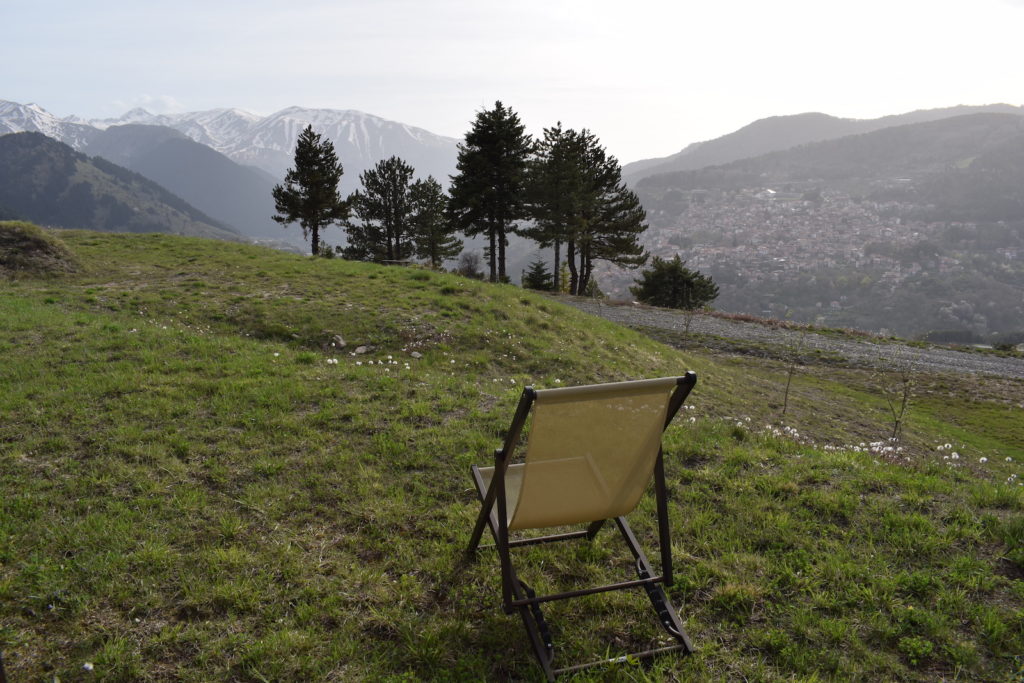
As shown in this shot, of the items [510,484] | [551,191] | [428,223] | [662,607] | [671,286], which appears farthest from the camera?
[428,223]

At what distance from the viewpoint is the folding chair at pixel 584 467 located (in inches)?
118

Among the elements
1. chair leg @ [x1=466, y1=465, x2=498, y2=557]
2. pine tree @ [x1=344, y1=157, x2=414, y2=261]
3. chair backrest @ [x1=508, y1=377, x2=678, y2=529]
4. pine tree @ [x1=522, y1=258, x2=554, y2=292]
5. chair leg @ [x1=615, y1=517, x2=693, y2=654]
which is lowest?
pine tree @ [x1=522, y1=258, x2=554, y2=292]

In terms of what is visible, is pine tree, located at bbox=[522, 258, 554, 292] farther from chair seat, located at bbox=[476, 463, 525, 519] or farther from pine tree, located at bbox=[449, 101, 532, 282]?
chair seat, located at bbox=[476, 463, 525, 519]

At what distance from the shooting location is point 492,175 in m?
36.5

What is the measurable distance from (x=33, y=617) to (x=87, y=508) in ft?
4.48

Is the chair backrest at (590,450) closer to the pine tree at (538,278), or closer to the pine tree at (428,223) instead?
the pine tree at (538,278)

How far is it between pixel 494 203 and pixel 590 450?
35.5 m

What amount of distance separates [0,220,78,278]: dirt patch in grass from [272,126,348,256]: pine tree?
82.9 ft

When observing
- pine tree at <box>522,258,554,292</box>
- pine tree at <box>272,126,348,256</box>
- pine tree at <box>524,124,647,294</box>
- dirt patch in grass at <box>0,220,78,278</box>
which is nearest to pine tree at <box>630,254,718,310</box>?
pine tree at <box>524,124,647,294</box>

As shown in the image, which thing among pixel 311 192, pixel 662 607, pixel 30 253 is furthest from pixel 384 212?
pixel 662 607

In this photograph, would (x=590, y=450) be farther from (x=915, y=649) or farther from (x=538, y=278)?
(x=538, y=278)

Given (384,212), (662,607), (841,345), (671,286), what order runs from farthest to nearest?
(384,212), (671,286), (841,345), (662,607)

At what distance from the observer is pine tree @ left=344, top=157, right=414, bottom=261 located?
172 feet

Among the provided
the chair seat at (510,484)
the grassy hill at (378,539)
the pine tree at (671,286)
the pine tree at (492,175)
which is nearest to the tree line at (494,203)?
the pine tree at (492,175)
